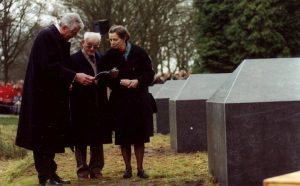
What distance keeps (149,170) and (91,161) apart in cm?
100

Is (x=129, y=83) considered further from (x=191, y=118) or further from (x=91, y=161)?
(x=191, y=118)

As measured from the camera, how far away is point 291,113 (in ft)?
22.6

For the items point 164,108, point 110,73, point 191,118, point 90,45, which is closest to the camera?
point 110,73

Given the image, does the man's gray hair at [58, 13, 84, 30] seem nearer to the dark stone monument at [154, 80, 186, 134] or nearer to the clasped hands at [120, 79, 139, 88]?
the clasped hands at [120, 79, 139, 88]

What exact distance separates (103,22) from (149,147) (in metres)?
4.05

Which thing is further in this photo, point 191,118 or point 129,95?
point 191,118

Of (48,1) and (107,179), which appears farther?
(48,1)

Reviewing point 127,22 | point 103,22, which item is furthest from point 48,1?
point 103,22

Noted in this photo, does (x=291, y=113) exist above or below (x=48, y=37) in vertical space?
below

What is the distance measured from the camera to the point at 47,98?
305 inches

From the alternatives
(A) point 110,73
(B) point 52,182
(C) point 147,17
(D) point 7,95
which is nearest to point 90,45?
(A) point 110,73

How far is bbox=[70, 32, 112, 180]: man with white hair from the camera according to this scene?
8414mm

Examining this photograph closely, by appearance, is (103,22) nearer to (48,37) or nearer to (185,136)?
(48,37)

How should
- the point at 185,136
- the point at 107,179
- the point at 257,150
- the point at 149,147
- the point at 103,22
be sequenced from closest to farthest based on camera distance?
1. the point at 257,150
2. the point at 107,179
3. the point at 103,22
4. the point at 185,136
5. the point at 149,147
